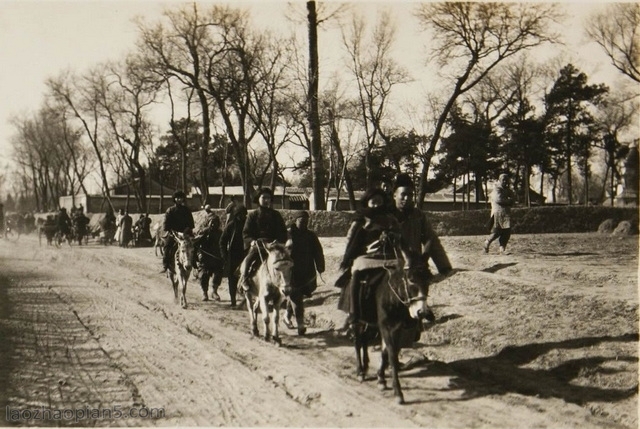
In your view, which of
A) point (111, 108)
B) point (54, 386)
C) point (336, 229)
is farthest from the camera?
point (111, 108)

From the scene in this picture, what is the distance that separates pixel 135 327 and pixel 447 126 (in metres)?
41.1

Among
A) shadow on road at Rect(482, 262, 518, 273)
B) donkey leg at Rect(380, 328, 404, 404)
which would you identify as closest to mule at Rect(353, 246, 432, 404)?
donkey leg at Rect(380, 328, 404, 404)

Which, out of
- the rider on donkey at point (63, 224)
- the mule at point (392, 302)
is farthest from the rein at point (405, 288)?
the rider on donkey at point (63, 224)

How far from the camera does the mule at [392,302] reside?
23.2ft

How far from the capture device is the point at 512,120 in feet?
147

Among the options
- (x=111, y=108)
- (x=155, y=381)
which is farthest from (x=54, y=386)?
(x=111, y=108)

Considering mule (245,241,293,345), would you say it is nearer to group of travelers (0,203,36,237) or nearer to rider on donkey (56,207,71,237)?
rider on donkey (56,207,71,237)

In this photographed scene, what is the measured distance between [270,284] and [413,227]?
3160 millimetres

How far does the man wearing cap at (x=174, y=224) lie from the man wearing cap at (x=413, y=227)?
7.73 metres

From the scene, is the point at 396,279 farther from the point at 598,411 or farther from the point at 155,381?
the point at 155,381

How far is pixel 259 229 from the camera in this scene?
11141 mm

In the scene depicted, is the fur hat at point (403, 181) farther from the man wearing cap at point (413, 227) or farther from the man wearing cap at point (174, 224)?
the man wearing cap at point (174, 224)

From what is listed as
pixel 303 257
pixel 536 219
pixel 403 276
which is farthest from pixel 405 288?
pixel 536 219

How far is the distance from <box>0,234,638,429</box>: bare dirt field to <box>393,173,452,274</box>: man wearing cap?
1.62m
